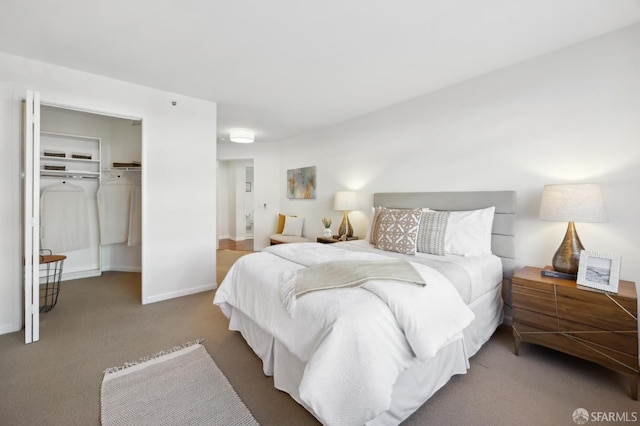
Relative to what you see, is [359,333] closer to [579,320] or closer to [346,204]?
[579,320]

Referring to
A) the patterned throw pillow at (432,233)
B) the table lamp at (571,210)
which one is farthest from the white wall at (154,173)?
the table lamp at (571,210)

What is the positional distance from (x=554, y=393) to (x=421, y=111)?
2.86 m

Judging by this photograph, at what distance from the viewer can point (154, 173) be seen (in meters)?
3.14

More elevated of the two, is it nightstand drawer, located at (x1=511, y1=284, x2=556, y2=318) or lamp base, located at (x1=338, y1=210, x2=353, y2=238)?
lamp base, located at (x1=338, y1=210, x2=353, y2=238)

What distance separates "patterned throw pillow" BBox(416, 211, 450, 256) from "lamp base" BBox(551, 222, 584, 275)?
0.83m

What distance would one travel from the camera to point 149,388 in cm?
174

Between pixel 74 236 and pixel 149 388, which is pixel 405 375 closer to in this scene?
pixel 149 388

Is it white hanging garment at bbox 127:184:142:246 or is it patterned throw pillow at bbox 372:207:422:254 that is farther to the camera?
white hanging garment at bbox 127:184:142:246

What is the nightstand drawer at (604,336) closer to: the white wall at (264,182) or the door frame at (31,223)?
the door frame at (31,223)

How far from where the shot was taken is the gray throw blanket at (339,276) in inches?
61.6

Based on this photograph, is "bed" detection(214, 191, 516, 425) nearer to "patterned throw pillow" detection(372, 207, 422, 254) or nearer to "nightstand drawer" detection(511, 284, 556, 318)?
"patterned throw pillow" detection(372, 207, 422, 254)

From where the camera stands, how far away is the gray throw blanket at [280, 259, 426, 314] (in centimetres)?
156

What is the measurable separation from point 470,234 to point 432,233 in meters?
0.33

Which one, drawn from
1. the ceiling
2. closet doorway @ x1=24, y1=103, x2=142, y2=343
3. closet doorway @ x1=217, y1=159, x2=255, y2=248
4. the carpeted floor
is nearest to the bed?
the carpeted floor
